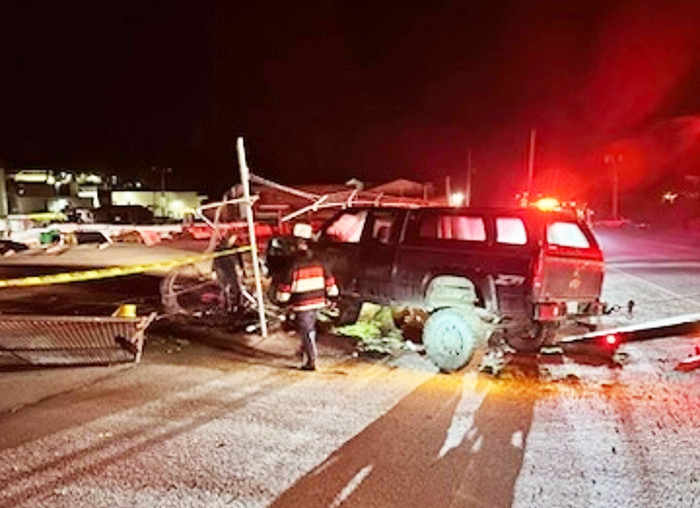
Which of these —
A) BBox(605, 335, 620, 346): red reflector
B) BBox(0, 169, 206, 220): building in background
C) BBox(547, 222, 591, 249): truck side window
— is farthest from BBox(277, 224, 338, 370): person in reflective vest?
BBox(0, 169, 206, 220): building in background

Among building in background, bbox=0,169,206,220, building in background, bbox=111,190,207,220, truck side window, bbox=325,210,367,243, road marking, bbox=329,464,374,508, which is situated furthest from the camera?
building in background, bbox=111,190,207,220

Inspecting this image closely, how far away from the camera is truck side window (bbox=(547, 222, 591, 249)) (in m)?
8.72

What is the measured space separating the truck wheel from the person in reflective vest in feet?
4.30

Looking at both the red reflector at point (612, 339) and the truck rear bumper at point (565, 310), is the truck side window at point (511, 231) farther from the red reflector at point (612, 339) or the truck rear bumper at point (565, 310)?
the red reflector at point (612, 339)

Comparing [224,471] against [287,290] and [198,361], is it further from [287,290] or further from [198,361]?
[198,361]

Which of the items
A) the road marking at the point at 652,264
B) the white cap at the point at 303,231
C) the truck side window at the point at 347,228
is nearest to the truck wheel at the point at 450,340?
the truck side window at the point at 347,228

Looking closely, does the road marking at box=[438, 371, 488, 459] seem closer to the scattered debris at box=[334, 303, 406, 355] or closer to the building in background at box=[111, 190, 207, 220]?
the scattered debris at box=[334, 303, 406, 355]

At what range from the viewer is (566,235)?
9000mm

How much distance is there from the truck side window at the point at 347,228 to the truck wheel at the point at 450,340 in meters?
2.20

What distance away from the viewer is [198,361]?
897cm

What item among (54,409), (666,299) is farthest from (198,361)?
(666,299)

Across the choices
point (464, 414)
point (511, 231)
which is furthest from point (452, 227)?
point (464, 414)

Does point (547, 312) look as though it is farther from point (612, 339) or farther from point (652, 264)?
point (652, 264)

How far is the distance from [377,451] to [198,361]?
3.91 meters
